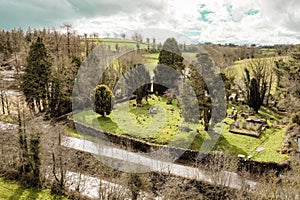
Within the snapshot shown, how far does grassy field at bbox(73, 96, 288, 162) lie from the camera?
20922mm

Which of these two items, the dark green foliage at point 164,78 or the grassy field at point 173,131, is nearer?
the grassy field at point 173,131

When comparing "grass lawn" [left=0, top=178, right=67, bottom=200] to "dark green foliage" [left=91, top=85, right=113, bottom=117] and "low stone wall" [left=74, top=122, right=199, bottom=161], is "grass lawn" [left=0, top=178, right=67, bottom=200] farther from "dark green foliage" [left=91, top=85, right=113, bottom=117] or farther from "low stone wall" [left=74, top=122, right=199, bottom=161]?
"dark green foliage" [left=91, top=85, right=113, bottom=117]

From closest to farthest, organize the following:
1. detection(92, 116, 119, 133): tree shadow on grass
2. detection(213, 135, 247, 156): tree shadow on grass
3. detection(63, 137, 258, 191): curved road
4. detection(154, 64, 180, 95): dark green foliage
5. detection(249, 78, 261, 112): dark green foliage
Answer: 1. detection(63, 137, 258, 191): curved road
2. detection(213, 135, 247, 156): tree shadow on grass
3. detection(92, 116, 119, 133): tree shadow on grass
4. detection(249, 78, 261, 112): dark green foliage
5. detection(154, 64, 180, 95): dark green foliage

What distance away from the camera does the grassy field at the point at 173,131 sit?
20.9 meters

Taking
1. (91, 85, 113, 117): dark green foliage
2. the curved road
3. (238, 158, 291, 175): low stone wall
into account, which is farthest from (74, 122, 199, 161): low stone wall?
(91, 85, 113, 117): dark green foliage

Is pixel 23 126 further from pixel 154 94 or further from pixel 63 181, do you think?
pixel 154 94

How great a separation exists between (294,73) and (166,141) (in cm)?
1744

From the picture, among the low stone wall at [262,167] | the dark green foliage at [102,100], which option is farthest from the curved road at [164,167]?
the dark green foliage at [102,100]

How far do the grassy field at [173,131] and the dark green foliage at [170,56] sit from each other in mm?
12438

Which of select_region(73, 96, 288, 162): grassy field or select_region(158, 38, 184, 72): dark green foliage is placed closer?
select_region(73, 96, 288, 162): grassy field

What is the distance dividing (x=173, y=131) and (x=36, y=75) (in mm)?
15907

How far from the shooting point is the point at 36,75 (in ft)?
92.3

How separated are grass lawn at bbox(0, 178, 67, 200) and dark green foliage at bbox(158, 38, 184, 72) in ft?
95.6

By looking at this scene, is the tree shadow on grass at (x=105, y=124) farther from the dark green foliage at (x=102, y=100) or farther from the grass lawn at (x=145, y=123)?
the dark green foliage at (x=102, y=100)
